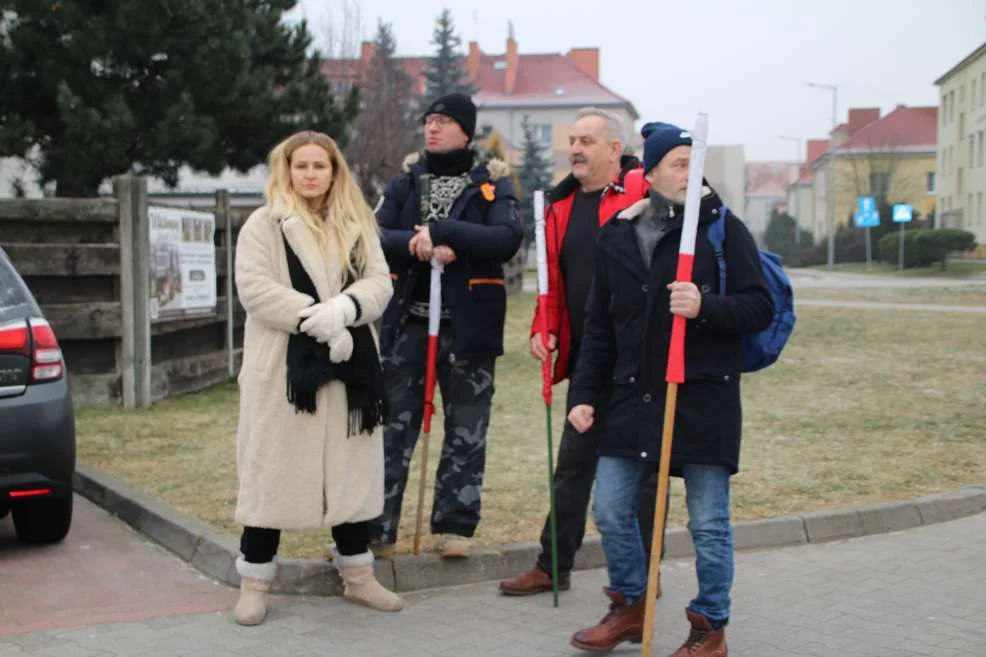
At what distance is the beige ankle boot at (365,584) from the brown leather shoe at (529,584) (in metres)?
0.49

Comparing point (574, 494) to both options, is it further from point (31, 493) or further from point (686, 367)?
point (31, 493)

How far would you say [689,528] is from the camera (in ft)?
15.7

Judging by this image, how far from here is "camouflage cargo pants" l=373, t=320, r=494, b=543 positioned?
→ 5.98 metres

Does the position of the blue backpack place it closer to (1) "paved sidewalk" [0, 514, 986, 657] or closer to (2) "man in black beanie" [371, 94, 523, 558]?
(1) "paved sidewalk" [0, 514, 986, 657]

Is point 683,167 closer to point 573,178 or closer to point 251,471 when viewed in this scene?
point 573,178

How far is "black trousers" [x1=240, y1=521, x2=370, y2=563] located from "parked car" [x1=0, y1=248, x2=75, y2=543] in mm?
1302

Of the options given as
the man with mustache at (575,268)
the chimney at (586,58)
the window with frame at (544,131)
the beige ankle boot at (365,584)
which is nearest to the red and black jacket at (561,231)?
the man with mustache at (575,268)

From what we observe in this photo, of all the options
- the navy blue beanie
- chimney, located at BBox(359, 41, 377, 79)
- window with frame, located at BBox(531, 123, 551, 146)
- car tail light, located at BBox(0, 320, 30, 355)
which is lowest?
car tail light, located at BBox(0, 320, 30, 355)

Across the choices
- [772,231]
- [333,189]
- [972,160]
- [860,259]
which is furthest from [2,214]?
[772,231]

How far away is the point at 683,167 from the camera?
4.76 m

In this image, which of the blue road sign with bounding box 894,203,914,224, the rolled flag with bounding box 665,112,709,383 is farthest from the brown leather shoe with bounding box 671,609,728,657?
the blue road sign with bounding box 894,203,914,224

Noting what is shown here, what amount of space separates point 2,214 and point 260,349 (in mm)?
6415

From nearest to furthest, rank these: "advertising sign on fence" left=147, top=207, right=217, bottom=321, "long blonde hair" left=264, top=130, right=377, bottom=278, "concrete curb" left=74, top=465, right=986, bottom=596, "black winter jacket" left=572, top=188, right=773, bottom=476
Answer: "black winter jacket" left=572, top=188, right=773, bottom=476 → "long blonde hair" left=264, top=130, right=377, bottom=278 → "concrete curb" left=74, top=465, right=986, bottom=596 → "advertising sign on fence" left=147, top=207, right=217, bottom=321

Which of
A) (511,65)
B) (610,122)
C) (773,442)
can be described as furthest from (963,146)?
(610,122)
